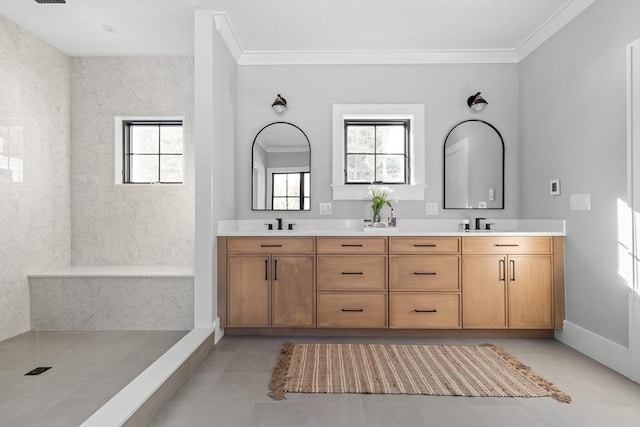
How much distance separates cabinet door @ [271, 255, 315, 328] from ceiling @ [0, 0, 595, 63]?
203 cm

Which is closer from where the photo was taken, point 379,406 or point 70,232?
point 379,406

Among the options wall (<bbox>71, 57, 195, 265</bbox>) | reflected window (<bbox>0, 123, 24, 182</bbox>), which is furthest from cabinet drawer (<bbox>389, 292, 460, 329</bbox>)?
reflected window (<bbox>0, 123, 24, 182</bbox>)

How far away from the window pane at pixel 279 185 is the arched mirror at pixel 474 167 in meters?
1.64

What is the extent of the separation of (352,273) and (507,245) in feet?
4.34

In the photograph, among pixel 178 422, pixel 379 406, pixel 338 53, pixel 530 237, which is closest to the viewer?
pixel 178 422

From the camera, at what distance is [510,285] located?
306 centimetres

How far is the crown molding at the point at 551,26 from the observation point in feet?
9.22

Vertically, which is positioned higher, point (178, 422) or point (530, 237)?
point (530, 237)

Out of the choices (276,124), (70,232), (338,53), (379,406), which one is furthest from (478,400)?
(70,232)

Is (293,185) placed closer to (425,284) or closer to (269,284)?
(269,284)

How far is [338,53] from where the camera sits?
370 centimetres

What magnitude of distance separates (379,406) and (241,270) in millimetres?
1605

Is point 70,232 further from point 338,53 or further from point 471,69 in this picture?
point 471,69

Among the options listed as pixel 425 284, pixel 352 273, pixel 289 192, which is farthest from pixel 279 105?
pixel 425 284
